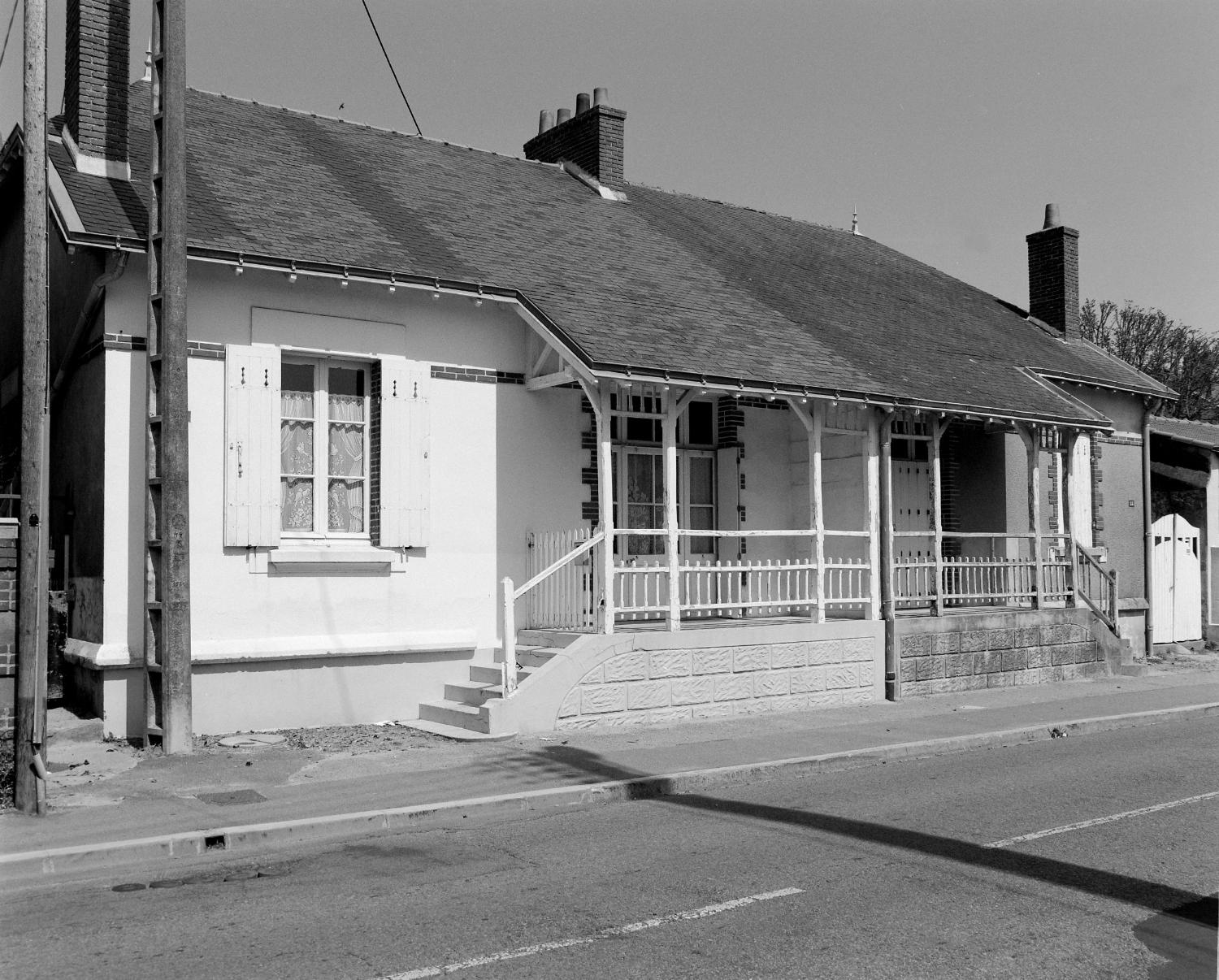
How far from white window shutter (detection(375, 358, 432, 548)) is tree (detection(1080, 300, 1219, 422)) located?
1555 inches

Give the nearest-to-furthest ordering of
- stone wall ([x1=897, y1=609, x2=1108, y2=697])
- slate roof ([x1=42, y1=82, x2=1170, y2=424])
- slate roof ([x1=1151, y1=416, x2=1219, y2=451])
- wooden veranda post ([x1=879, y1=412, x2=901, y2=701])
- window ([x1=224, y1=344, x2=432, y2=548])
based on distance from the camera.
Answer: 1. window ([x1=224, y1=344, x2=432, y2=548])
2. slate roof ([x1=42, y1=82, x2=1170, y2=424])
3. wooden veranda post ([x1=879, y1=412, x2=901, y2=701])
4. stone wall ([x1=897, y1=609, x2=1108, y2=697])
5. slate roof ([x1=1151, y1=416, x2=1219, y2=451])

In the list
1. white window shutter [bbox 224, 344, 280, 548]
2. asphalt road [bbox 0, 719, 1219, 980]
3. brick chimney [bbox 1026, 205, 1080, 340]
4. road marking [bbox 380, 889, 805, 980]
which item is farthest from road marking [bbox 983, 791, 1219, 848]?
brick chimney [bbox 1026, 205, 1080, 340]

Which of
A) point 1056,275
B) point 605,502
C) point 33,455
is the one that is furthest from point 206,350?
point 1056,275

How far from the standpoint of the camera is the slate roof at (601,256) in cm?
1272

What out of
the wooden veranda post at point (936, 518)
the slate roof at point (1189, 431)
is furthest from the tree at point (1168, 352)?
the wooden veranda post at point (936, 518)

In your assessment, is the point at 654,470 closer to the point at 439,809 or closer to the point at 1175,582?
the point at 439,809

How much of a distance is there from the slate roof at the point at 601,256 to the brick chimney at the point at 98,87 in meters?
0.24

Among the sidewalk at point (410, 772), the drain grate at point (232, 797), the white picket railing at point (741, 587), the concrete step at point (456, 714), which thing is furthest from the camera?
the white picket railing at point (741, 587)

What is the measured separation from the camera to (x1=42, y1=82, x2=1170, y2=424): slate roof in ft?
41.7

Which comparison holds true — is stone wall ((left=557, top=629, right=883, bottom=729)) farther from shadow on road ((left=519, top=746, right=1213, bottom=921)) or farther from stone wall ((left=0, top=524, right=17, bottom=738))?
stone wall ((left=0, top=524, right=17, bottom=738))

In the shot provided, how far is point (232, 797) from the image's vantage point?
885 centimetres

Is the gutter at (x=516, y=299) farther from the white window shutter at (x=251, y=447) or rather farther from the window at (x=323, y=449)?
the window at (x=323, y=449)

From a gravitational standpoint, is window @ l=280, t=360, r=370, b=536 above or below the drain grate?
above

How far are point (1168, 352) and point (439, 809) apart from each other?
46756 mm
